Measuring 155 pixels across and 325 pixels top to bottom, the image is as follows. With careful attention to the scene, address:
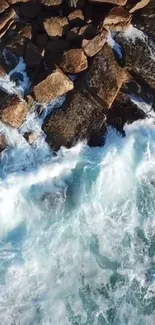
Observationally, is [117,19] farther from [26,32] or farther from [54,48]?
[26,32]

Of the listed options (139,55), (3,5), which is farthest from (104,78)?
(3,5)

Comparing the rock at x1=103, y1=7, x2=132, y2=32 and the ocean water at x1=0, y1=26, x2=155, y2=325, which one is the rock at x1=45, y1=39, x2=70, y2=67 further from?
the ocean water at x1=0, y1=26, x2=155, y2=325

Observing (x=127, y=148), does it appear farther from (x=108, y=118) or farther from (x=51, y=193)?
(x=51, y=193)

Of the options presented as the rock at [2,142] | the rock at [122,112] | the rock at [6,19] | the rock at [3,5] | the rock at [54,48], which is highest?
the rock at [3,5]

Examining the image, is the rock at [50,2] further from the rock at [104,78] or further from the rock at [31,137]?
the rock at [31,137]

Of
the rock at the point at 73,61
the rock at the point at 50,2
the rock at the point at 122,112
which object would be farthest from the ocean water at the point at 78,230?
the rock at the point at 50,2

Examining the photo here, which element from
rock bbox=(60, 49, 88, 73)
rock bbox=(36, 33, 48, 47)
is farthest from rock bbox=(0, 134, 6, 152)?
rock bbox=(36, 33, 48, 47)

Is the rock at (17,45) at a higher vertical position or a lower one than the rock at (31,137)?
higher

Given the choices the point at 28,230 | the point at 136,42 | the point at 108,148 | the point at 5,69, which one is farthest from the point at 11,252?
the point at 136,42
